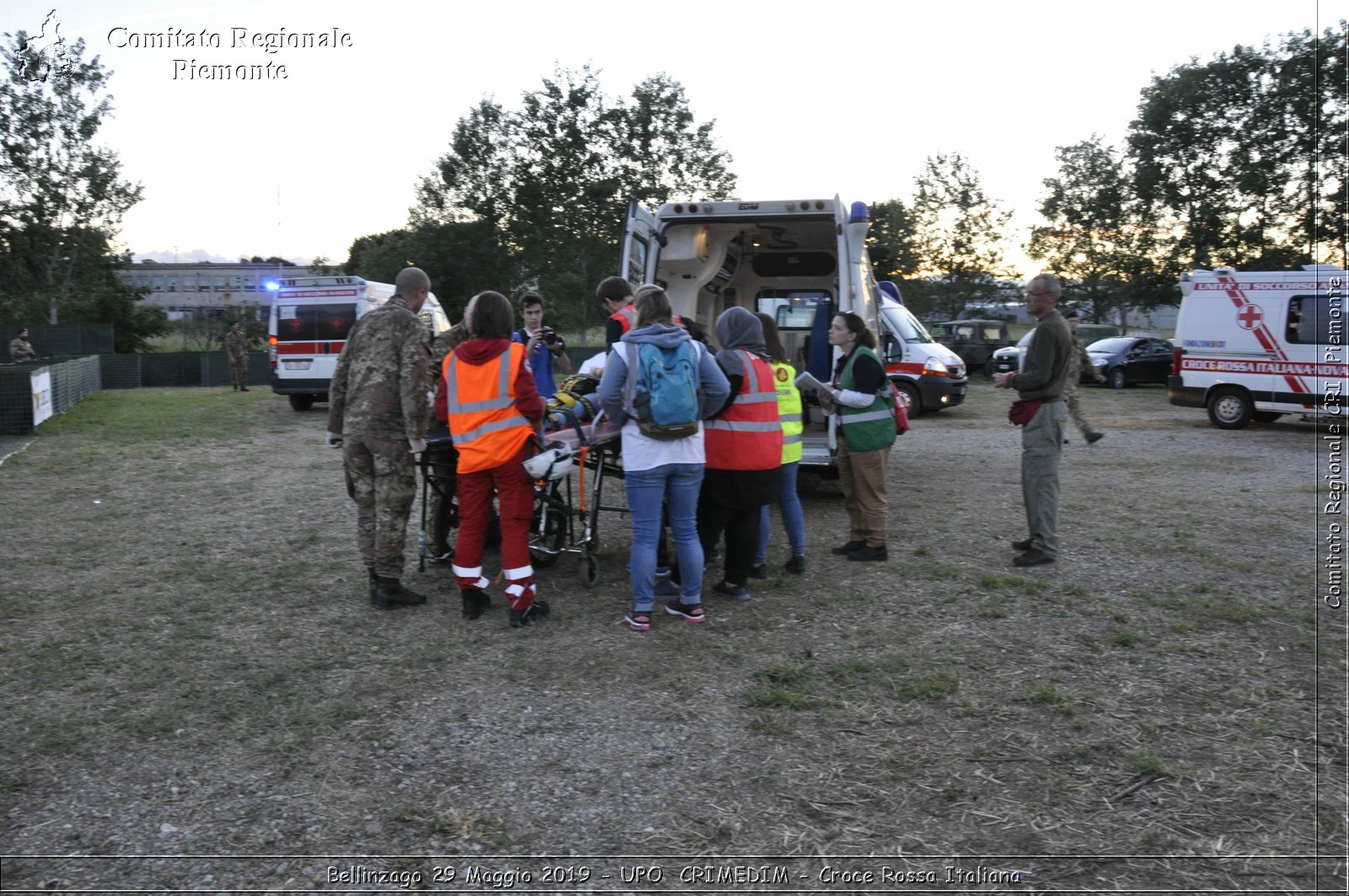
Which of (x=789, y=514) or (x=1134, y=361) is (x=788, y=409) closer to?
(x=789, y=514)

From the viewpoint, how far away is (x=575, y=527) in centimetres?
797

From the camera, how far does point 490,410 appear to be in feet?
17.0

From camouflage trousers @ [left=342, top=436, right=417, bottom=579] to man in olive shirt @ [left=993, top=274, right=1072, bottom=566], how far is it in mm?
3847

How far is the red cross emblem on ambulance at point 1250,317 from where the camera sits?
14234mm

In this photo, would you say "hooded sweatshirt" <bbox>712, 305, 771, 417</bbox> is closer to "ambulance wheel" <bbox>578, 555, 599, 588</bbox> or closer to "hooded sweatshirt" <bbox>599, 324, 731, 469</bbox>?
"hooded sweatshirt" <bbox>599, 324, 731, 469</bbox>

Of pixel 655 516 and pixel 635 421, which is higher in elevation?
pixel 635 421

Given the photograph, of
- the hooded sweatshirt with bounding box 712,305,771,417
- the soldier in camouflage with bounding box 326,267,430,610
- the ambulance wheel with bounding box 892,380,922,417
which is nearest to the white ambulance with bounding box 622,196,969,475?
the hooded sweatshirt with bounding box 712,305,771,417

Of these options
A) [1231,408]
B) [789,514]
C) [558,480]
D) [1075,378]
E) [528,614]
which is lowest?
[528,614]

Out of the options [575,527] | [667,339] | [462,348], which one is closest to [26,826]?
[462,348]

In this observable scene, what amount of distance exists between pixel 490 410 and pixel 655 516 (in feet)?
3.47

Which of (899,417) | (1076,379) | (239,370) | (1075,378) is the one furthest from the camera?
(239,370)

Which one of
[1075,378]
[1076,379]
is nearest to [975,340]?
[1076,379]

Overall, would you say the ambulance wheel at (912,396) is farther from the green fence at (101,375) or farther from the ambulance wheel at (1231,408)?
the green fence at (101,375)

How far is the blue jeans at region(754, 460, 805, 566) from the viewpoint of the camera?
20.6ft
